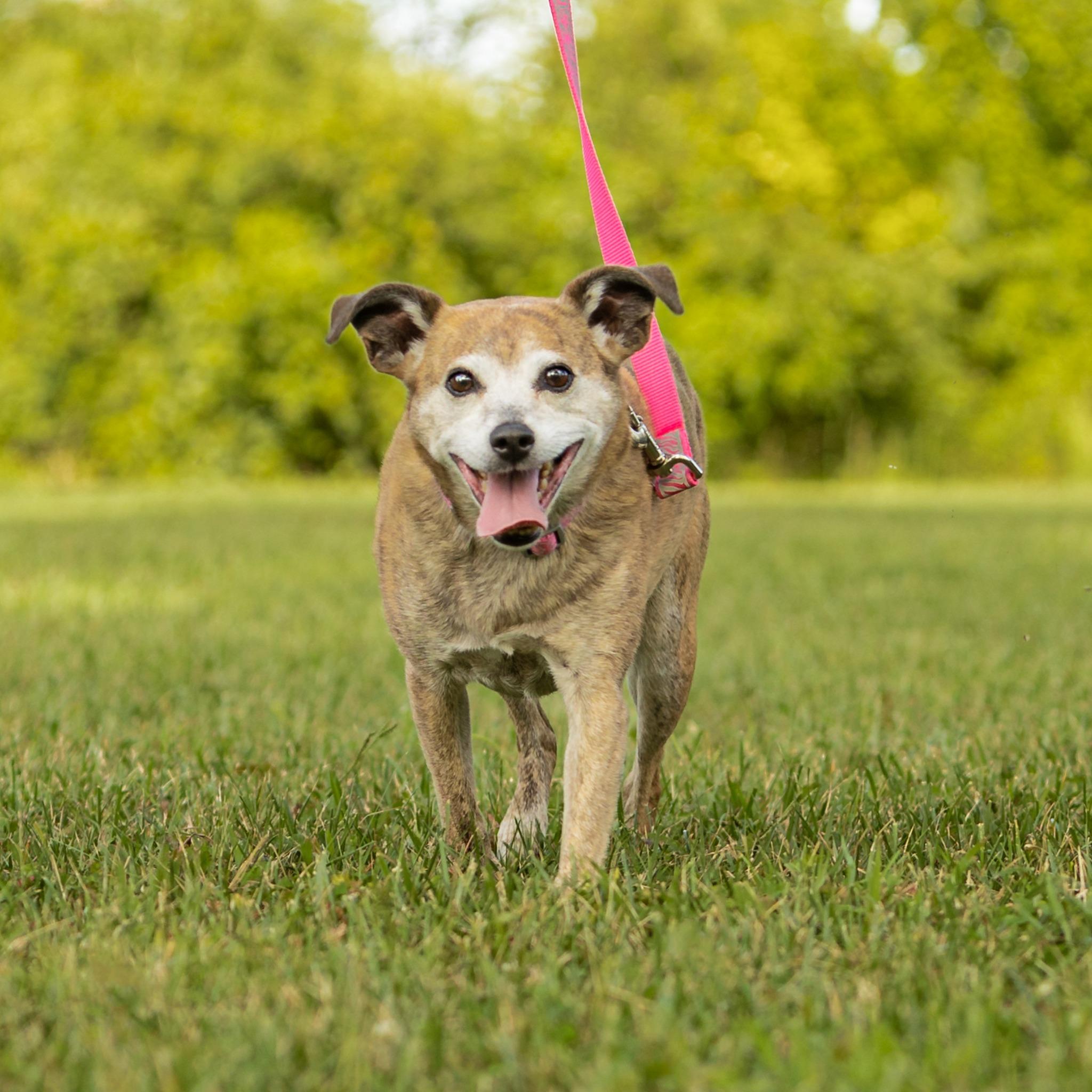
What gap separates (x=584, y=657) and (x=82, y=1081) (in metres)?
1.36

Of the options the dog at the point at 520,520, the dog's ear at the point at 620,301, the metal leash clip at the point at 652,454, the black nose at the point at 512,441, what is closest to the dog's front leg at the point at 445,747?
the dog at the point at 520,520

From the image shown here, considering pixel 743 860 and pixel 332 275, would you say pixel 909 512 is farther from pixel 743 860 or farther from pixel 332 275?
pixel 743 860

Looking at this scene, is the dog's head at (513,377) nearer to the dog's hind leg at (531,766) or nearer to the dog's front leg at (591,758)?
the dog's front leg at (591,758)

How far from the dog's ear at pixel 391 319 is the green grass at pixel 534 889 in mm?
990

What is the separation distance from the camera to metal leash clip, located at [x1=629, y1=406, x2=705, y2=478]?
10.2 feet

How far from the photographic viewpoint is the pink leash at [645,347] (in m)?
3.25

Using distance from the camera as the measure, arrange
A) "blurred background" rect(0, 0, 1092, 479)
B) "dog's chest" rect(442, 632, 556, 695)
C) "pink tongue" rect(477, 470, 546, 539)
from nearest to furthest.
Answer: "pink tongue" rect(477, 470, 546, 539) < "dog's chest" rect(442, 632, 556, 695) < "blurred background" rect(0, 0, 1092, 479)

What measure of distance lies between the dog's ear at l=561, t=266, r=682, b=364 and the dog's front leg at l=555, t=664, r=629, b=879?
2.46ft

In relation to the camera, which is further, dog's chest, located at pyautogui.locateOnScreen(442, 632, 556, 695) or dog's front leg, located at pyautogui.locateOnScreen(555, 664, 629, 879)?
dog's chest, located at pyautogui.locateOnScreen(442, 632, 556, 695)

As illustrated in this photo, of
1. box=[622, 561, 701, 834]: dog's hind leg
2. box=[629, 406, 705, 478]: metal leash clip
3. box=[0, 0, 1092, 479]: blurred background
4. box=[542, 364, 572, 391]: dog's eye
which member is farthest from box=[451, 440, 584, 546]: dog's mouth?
box=[0, 0, 1092, 479]: blurred background

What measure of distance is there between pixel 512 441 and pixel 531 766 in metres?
1.00

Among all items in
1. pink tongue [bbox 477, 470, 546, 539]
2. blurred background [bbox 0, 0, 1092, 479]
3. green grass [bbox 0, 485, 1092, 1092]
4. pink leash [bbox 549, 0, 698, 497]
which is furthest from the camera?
blurred background [bbox 0, 0, 1092, 479]

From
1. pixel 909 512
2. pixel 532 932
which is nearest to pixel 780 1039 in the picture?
pixel 532 932

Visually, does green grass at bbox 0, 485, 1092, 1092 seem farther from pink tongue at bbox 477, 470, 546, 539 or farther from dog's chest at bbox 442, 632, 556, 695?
pink tongue at bbox 477, 470, 546, 539
